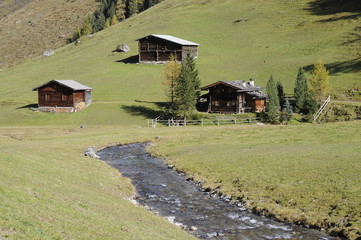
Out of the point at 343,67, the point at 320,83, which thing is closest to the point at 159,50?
the point at 343,67

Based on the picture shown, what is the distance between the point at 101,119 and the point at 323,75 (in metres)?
43.1

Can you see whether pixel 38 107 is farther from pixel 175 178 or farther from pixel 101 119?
pixel 175 178

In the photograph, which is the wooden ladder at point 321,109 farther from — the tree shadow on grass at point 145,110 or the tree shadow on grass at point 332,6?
the tree shadow on grass at point 332,6

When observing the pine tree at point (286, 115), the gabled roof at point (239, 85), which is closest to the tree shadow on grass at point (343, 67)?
the gabled roof at point (239, 85)

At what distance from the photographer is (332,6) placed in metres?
148

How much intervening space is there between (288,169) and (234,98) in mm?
54627

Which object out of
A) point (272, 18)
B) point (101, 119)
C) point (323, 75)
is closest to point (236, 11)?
point (272, 18)

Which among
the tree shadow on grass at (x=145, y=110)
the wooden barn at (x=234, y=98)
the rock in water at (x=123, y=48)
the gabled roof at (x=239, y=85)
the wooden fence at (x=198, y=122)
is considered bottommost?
the wooden fence at (x=198, y=122)

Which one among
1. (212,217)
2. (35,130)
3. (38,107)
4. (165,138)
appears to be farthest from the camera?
(38,107)

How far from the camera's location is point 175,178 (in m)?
36.6

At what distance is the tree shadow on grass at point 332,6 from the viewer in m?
139

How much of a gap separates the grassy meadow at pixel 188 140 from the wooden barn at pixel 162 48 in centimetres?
440

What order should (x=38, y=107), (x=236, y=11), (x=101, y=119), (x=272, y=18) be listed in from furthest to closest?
(x=236, y=11)
(x=272, y=18)
(x=38, y=107)
(x=101, y=119)

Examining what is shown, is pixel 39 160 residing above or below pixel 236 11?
below
